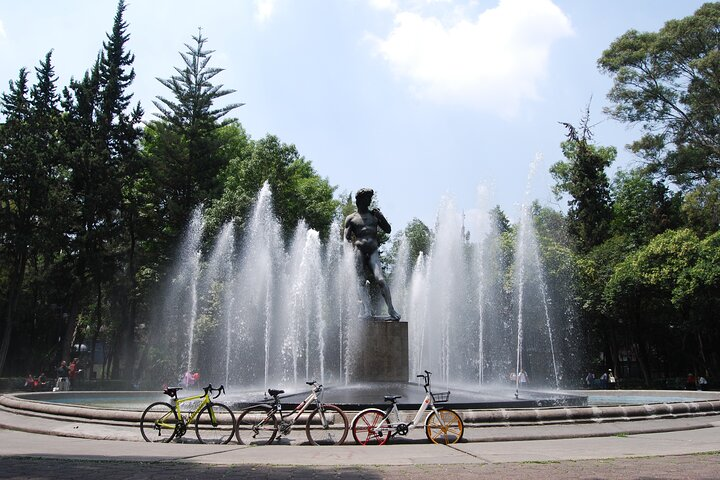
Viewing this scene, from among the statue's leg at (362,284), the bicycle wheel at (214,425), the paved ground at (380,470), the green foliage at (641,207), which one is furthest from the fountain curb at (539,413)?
the green foliage at (641,207)

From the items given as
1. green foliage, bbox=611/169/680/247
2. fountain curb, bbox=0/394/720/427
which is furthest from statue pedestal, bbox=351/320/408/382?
green foliage, bbox=611/169/680/247

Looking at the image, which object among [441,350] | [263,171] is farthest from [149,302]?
[441,350]

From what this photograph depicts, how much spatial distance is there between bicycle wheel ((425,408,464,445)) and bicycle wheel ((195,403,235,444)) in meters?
3.17

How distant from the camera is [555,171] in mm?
55062

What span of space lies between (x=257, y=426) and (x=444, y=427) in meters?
2.99

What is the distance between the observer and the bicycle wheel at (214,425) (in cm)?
1044

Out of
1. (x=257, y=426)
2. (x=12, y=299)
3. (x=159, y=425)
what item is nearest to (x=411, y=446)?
(x=257, y=426)

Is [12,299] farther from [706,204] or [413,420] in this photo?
[706,204]

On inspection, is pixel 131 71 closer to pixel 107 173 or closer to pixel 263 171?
pixel 107 173

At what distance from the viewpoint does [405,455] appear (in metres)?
8.82

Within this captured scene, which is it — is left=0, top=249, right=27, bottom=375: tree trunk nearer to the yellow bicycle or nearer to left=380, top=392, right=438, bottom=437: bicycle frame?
the yellow bicycle

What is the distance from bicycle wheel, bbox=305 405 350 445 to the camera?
10.1m

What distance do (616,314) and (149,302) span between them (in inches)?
1135

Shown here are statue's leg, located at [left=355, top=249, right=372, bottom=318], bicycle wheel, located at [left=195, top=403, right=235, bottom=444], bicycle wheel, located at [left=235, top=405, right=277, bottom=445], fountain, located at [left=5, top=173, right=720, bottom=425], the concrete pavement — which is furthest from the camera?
fountain, located at [left=5, top=173, right=720, bottom=425]
